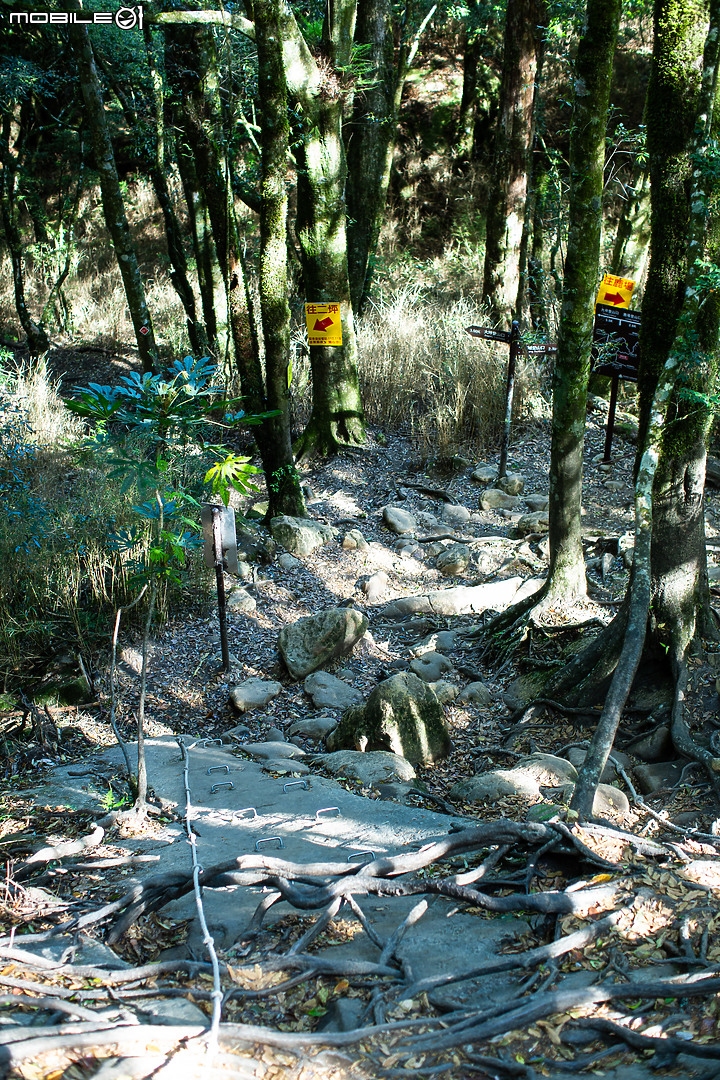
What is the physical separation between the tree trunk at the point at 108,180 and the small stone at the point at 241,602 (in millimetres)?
2837

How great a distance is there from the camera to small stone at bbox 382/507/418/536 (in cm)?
731

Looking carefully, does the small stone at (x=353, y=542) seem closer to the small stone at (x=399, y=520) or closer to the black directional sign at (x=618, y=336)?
the small stone at (x=399, y=520)

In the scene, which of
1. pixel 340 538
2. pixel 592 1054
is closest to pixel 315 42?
pixel 340 538

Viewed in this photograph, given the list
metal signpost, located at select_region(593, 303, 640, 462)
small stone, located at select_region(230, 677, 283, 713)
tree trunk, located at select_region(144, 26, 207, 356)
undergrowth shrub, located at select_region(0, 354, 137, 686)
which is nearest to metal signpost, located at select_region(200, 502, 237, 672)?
small stone, located at select_region(230, 677, 283, 713)

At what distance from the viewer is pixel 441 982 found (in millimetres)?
2021

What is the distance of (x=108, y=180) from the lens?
22.5 feet

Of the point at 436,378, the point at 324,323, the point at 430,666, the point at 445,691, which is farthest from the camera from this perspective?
the point at 436,378

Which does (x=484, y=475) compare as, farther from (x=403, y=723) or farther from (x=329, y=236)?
(x=403, y=723)

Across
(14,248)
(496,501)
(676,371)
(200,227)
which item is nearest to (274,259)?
(496,501)

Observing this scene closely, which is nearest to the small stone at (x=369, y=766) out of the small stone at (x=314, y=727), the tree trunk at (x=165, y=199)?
the small stone at (x=314, y=727)

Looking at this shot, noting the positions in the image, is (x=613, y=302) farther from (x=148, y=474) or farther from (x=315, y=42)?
(x=148, y=474)

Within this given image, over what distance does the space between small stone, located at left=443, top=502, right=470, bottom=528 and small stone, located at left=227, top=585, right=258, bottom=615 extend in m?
2.22

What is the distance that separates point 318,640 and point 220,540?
95 cm

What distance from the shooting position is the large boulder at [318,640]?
5.26 m
